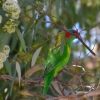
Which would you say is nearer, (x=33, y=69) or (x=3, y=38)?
(x=3, y=38)

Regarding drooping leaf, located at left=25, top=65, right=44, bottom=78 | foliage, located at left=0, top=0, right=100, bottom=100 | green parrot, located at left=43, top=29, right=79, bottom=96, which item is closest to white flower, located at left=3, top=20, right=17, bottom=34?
foliage, located at left=0, top=0, right=100, bottom=100

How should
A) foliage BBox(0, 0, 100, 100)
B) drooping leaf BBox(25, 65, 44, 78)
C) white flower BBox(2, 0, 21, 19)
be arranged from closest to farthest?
white flower BBox(2, 0, 21, 19)
foliage BBox(0, 0, 100, 100)
drooping leaf BBox(25, 65, 44, 78)

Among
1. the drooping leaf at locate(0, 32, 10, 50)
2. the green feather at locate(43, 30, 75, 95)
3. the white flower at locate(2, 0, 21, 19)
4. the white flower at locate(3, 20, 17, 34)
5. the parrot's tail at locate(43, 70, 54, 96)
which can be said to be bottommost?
the parrot's tail at locate(43, 70, 54, 96)

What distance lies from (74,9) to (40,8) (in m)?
1.77

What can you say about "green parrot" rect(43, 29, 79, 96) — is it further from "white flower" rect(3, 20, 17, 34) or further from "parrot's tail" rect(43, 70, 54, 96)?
"white flower" rect(3, 20, 17, 34)

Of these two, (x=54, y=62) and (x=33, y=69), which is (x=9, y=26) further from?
(x=33, y=69)

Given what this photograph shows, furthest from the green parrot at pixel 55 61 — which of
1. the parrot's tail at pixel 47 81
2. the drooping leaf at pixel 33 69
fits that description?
the drooping leaf at pixel 33 69

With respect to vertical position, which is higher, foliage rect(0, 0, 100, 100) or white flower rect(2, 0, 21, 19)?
white flower rect(2, 0, 21, 19)

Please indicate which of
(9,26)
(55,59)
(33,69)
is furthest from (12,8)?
(33,69)

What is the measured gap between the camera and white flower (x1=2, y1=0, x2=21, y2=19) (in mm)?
1674

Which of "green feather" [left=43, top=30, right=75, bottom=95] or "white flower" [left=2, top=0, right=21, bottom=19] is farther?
"green feather" [left=43, top=30, right=75, bottom=95]

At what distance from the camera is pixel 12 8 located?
1674 millimetres

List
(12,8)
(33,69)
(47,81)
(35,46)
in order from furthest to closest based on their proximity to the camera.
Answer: (33,69) → (35,46) → (47,81) → (12,8)

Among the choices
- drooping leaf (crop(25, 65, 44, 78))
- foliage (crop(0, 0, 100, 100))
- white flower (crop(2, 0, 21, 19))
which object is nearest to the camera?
white flower (crop(2, 0, 21, 19))
